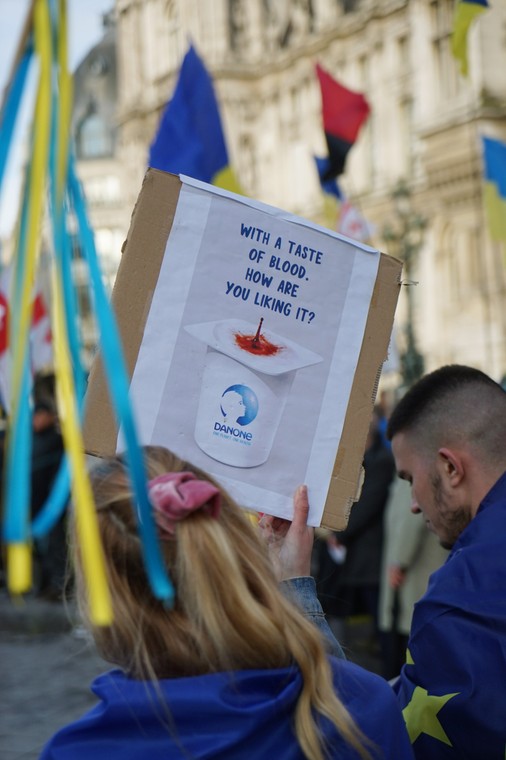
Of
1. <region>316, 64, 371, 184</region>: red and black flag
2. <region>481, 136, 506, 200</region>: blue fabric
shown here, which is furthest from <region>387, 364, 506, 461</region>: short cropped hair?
<region>316, 64, 371, 184</region>: red and black flag

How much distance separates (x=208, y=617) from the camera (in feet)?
4.91

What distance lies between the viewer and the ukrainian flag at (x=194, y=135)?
6.62 meters

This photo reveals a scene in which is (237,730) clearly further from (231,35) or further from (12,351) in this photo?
(231,35)

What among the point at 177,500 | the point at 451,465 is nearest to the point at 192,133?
the point at 451,465

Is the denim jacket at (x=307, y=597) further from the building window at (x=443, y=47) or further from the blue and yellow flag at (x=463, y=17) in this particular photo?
the building window at (x=443, y=47)

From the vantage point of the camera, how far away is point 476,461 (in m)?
2.40

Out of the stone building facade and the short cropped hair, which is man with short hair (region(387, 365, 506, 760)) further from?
the stone building facade

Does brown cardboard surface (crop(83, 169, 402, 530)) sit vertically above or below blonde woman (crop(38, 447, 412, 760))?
above

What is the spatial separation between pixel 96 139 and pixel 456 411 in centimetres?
6594

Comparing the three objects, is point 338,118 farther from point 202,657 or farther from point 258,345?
point 202,657

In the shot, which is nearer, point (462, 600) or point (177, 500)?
point (177, 500)

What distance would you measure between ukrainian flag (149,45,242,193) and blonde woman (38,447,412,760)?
16.6 feet

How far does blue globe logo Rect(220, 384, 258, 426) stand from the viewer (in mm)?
1985

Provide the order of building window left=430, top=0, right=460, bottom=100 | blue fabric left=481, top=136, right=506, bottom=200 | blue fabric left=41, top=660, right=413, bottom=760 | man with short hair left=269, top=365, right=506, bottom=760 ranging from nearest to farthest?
blue fabric left=41, top=660, right=413, bottom=760 → man with short hair left=269, top=365, right=506, bottom=760 → blue fabric left=481, top=136, right=506, bottom=200 → building window left=430, top=0, right=460, bottom=100
